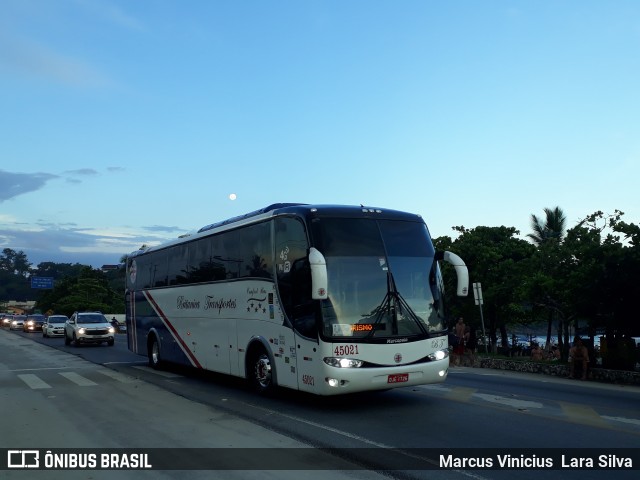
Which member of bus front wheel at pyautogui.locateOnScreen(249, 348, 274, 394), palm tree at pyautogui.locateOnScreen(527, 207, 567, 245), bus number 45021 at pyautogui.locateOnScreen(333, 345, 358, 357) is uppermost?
palm tree at pyautogui.locateOnScreen(527, 207, 567, 245)

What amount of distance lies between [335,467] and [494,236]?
124 ft

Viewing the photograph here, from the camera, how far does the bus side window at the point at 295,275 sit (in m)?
10.3

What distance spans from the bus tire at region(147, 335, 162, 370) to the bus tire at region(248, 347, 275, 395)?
22.4ft

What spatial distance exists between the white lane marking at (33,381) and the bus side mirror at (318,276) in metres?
8.54

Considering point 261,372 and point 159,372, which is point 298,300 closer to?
point 261,372

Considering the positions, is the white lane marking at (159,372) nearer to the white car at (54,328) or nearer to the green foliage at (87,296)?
the white car at (54,328)

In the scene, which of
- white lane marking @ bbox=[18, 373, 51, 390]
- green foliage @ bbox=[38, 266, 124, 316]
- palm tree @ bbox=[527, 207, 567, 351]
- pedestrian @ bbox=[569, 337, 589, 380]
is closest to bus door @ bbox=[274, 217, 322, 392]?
white lane marking @ bbox=[18, 373, 51, 390]

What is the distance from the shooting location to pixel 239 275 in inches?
510

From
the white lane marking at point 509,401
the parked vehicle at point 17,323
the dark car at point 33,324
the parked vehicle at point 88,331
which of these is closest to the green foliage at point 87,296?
the parked vehicle at point 17,323

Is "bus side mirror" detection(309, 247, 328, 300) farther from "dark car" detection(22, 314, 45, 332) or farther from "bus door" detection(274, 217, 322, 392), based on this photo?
"dark car" detection(22, 314, 45, 332)

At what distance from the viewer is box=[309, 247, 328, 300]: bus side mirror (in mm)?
9312

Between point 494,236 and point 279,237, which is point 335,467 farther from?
point 494,236

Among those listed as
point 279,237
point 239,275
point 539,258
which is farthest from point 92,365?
point 539,258

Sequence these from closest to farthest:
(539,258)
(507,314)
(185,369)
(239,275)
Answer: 1. (239,275)
2. (185,369)
3. (539,258)
4. (507,314)
